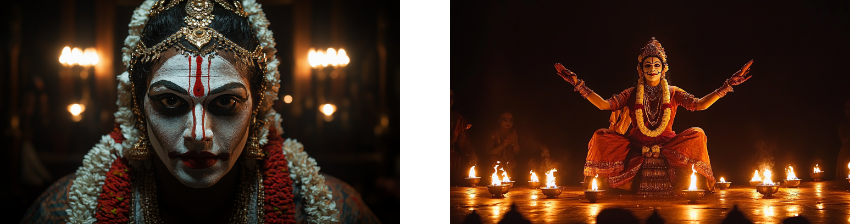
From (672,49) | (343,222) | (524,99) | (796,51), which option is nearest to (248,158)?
(343,222)

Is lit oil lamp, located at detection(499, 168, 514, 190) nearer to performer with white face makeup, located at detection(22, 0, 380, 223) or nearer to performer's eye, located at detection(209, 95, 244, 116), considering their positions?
performer with white face makeup, located at detection(22, 0, 380, 223)

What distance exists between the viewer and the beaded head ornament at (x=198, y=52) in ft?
7.09

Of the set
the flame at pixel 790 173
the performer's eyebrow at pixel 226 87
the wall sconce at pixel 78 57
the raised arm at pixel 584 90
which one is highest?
the wall sconce at pixel 78 57

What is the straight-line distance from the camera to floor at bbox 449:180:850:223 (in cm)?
263

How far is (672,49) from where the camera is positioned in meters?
2.65

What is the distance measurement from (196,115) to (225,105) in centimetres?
10

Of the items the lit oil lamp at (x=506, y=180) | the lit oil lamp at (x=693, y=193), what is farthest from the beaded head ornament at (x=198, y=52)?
the lit oil lamp at (x=693, y=193)

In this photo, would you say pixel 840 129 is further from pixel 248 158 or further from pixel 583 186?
pixel 248 158

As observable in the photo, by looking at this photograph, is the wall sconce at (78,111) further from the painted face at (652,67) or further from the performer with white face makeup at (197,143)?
the painted face at (652,67)

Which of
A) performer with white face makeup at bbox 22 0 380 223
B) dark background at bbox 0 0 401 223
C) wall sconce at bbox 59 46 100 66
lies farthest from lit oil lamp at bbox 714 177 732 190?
wall sconce at bbox 59 46 100 66

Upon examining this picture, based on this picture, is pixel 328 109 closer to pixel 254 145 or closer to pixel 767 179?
pixel 254 145

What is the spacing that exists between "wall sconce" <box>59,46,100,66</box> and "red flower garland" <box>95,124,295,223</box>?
0.90 ft

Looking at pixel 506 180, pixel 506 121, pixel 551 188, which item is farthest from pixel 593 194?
pixel 506 121

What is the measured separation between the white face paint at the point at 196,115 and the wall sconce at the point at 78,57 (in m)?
0.39
